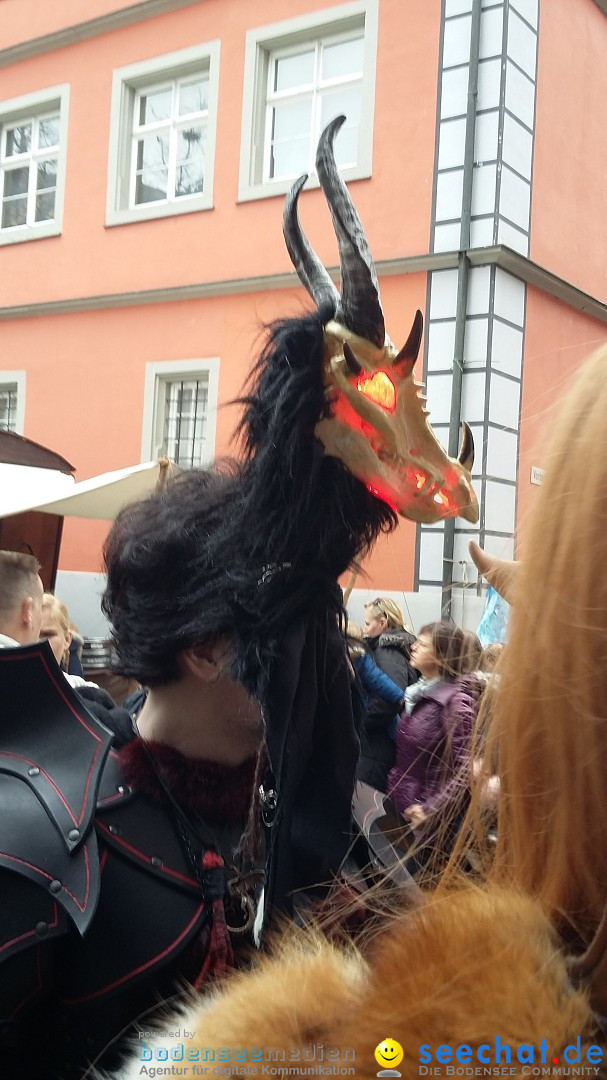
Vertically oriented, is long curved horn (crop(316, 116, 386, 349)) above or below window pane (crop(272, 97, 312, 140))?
below

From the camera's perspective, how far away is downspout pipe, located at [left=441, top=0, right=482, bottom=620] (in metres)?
6.59

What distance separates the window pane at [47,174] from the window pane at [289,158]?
2887 mm

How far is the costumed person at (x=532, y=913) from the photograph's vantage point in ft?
1.86

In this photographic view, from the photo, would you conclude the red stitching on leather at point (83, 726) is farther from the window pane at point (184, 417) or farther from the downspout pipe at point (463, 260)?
the window pane at point (184, 417)

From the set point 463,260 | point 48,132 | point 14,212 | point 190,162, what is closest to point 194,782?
point 463,260

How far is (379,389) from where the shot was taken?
1.47m

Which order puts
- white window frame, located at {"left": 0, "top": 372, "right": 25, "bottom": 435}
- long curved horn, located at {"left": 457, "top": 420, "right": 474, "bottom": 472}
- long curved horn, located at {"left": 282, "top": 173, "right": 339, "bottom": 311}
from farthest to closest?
white window frame, located at {"left": 0, "top": 372, "right": 25, "bottom": 435}, long curved horn, located at {"left": 457, "top": 420, "right": 474, "bottom": 472}, long curved horn, located at {"left": 282, "top": 173, "right": 339, "bottom": 311}

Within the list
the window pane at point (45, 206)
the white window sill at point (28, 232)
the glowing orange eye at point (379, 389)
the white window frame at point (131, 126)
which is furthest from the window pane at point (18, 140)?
the glowing orange eye at point (379, 389)

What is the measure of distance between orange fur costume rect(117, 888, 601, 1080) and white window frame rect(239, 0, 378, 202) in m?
7.25

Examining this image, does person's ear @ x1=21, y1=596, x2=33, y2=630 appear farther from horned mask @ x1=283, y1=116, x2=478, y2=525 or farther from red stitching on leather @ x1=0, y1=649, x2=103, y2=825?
horned mask @ x1=283, y1=116, x2=478, y2=525

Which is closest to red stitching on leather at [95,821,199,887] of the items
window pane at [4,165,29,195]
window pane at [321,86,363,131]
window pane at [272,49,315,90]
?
window pane at [321,86,363,131]

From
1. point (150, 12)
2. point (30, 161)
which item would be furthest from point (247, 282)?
point (30, 161)

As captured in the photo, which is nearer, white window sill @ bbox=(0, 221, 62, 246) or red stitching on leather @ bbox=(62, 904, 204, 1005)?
red stitching on leather @ bbox=(62, 904, 204, 1005)

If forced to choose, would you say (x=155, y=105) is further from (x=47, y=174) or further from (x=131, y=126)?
(x=47, y=174)
